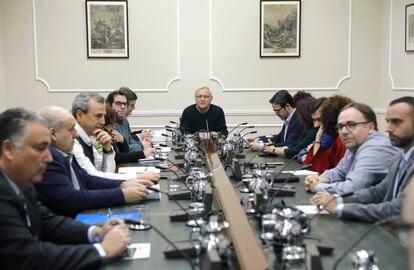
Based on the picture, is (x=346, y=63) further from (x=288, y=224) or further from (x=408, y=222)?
(x=408, y=222)

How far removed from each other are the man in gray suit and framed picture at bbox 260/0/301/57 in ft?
14.2

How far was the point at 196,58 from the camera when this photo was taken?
23.3 ft

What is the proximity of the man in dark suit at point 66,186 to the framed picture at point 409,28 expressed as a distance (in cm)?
426

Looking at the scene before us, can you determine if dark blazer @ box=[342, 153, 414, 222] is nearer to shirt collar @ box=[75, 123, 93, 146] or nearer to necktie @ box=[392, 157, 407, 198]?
necktie @ box=[392, 157, 407, 198]

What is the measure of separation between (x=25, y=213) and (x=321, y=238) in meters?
1.16

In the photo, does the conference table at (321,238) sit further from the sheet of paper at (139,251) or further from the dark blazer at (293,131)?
the dark blazer at (293,131)

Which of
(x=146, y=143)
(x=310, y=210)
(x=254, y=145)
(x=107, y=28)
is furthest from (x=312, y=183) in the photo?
(x=107, y=28)

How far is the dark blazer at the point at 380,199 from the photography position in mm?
2484

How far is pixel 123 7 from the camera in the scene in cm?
696

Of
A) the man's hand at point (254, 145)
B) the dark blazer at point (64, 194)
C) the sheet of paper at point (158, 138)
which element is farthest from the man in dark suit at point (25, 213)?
the sheet of paper at point (158, 138)

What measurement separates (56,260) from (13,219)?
21cm

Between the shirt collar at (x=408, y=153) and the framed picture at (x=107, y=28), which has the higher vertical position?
the framed picture at (x=107, y=28)

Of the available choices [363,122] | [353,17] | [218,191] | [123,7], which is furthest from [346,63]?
[218,191]

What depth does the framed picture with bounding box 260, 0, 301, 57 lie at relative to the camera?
23.2 feet
